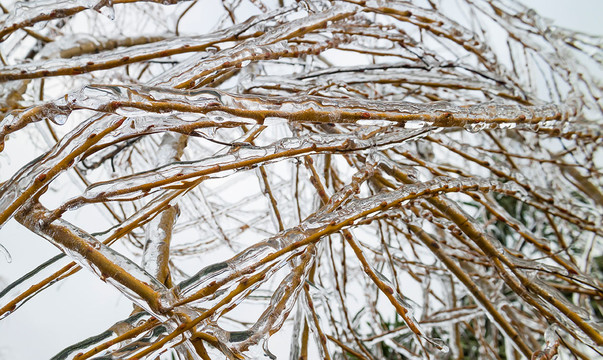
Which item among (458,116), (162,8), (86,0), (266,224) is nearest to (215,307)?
(458,116)

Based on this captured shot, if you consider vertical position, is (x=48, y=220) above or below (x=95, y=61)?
below

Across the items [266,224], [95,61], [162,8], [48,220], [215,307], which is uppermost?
[162,8]

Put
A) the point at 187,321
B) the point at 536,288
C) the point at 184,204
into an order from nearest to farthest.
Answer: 1. the point at 187,321
2. the point at 536,288
3. the point at 184,204

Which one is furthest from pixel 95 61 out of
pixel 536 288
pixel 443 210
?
pixel 536 288

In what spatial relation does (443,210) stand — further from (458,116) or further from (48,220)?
(48,220)

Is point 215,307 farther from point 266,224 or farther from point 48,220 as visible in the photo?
point 266,224

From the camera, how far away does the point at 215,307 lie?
39cm

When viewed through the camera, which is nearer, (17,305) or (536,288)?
(17,305)

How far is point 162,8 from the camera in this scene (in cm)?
183

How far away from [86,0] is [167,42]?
109 mm

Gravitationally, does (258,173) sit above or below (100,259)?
above

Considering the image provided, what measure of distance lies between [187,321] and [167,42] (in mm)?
404

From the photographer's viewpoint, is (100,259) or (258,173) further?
(258,173)

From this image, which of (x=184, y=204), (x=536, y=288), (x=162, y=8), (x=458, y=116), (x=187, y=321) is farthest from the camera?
(x=162, y=8)
